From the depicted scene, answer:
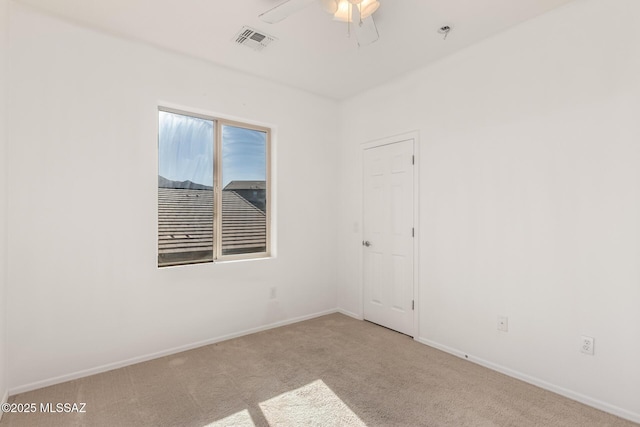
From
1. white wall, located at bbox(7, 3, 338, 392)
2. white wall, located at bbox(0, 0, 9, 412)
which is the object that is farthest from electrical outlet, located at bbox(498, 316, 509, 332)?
white wall, located at bbox(0, 0, 9, 412)

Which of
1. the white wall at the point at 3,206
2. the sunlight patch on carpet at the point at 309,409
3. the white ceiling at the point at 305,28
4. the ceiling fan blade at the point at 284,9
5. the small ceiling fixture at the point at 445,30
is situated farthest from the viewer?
the small ceiling fixture at the point at 445,30

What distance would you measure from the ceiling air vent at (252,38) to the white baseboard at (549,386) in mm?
3139

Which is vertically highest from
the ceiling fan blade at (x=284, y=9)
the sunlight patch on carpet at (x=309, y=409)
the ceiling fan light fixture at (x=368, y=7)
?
the ceiling fan light fixture at (x=368, y=7)

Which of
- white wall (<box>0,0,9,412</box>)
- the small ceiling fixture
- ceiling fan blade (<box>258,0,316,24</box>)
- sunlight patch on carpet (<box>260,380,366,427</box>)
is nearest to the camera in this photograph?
ceiling fan blade (<box>258,0,316,24</box>)

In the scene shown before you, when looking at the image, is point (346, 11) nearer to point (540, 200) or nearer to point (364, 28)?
point (364, 28)

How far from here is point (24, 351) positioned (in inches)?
90.2

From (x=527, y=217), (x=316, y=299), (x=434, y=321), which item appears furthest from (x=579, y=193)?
(x=316, y=299)

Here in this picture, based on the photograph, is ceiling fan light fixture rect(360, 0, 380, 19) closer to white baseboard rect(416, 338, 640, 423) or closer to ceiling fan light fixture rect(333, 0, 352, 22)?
ceiling fan light fixture rect(333, 0, 352, 22)

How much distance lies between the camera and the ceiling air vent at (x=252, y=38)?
8.52 feet

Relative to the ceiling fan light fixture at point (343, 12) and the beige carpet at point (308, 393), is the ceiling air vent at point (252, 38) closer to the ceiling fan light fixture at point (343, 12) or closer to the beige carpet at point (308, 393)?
the ceiling fan light fixture at point (343, 12)

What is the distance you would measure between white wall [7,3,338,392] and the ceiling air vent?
0.57m

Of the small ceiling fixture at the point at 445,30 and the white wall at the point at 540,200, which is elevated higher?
the small ceiling fixture at the point at 445,30

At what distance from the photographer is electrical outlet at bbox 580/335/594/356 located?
2.15 metres

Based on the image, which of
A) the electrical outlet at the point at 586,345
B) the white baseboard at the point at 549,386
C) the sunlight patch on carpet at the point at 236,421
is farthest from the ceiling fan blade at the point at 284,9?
the white baseboard at the point at 549,386
